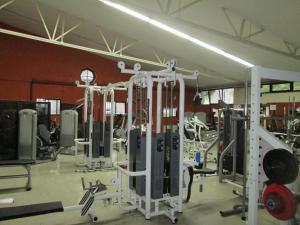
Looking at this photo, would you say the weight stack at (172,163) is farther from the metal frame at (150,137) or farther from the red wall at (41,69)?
the red wall at (41,69)

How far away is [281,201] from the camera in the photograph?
210 cm

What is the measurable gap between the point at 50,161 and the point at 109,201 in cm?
380

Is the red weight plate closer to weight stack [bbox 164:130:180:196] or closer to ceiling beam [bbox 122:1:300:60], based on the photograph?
weight stack [bbox 164:130:180:196]

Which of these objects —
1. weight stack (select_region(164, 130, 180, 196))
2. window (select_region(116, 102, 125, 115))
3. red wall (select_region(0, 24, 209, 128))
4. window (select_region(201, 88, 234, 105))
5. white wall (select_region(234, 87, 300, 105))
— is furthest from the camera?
window (select_region(201, 88, 234, 105))

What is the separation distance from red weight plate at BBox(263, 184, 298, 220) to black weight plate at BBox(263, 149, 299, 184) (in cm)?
Result: 7

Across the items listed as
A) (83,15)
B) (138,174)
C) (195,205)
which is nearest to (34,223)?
(138,174)

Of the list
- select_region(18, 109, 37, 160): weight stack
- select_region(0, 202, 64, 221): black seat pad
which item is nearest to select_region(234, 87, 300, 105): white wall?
select_region(18, 109, 37, 160): weight stack

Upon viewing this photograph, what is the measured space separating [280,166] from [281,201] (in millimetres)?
271

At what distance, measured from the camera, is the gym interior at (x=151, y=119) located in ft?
9.80

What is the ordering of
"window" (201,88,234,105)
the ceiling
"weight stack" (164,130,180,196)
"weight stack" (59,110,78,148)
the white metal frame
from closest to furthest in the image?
the white metal frame
"weight stack" (164,130,180,196)
the ceiling
"weight stack" (59,110,78,148)
"window" (201,88,234,105)

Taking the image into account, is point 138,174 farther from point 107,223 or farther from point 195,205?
point 195,205

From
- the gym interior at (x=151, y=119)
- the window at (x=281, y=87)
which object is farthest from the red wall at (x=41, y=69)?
the window at (x=281, y=87)

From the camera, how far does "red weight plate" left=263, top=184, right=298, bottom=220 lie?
205 centimetres

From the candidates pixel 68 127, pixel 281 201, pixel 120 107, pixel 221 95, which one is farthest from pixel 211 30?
pixel 221 95
